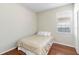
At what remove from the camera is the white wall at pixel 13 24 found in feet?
3.73

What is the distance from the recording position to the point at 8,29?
3.84 ft

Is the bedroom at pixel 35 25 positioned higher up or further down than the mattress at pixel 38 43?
higher up

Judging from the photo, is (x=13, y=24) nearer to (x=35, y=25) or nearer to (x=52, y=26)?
(x=35, y=25)

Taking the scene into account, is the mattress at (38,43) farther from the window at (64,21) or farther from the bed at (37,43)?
the window at (64,21)

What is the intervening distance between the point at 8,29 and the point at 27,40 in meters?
0.42

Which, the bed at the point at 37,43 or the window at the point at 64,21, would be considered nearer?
the window at the point at 64,21

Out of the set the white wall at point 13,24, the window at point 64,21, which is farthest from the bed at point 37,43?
the window at point 64,21

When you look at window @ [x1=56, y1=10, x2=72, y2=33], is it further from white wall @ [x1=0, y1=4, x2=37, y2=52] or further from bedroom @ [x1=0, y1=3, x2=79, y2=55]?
white wall @ [x1=0, y1=4, x2=37, y2=52]

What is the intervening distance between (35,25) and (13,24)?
16.1 inches

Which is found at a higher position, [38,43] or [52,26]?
[52,26]

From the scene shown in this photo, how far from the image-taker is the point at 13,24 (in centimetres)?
117

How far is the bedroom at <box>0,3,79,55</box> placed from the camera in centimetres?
110

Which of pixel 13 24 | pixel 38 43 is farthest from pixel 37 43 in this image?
pixel 13 24

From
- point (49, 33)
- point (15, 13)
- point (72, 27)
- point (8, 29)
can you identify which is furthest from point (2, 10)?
point (72, 27)
